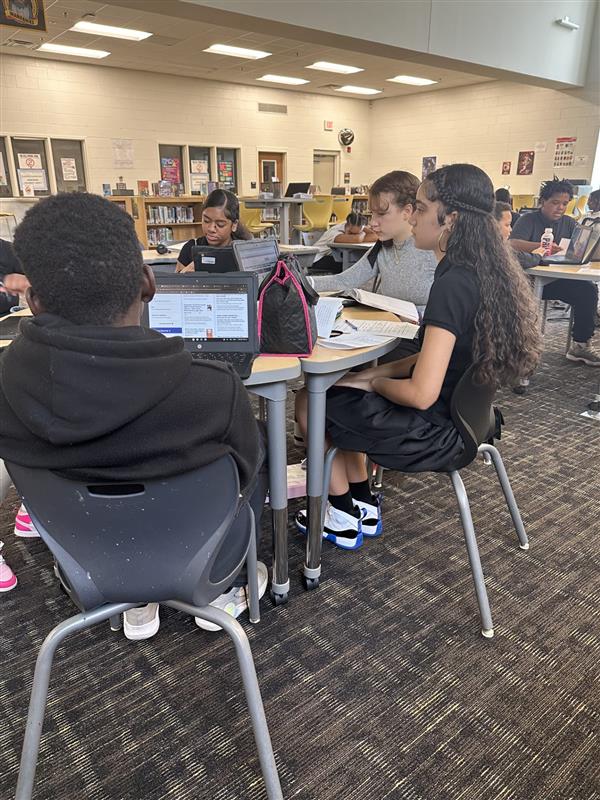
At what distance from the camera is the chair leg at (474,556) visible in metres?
1.56

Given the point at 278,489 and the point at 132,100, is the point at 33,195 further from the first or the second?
the point at 278,489

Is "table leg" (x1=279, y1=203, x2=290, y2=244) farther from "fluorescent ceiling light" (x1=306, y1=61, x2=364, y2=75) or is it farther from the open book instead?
the open book

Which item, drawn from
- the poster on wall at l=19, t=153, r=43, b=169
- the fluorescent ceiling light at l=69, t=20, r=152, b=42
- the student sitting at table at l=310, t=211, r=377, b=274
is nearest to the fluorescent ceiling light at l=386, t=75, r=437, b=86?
the fluorescent ceiling light at l=69, t=20, r=152, b=42

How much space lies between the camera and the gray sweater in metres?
2.37

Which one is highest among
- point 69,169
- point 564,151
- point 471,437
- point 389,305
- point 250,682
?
point 564,151

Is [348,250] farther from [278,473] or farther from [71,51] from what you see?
[71,51]

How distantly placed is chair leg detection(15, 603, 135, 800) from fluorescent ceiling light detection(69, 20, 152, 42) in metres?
7.16

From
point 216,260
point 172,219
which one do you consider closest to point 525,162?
point 172,219

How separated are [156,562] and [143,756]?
0.61 meters

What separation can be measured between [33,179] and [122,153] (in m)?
1.38

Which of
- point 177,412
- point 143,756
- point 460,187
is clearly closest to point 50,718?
point 143,756

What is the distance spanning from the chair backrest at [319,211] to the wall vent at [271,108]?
8.58 feet

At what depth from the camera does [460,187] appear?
155cm

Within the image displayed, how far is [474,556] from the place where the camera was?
1577mm
